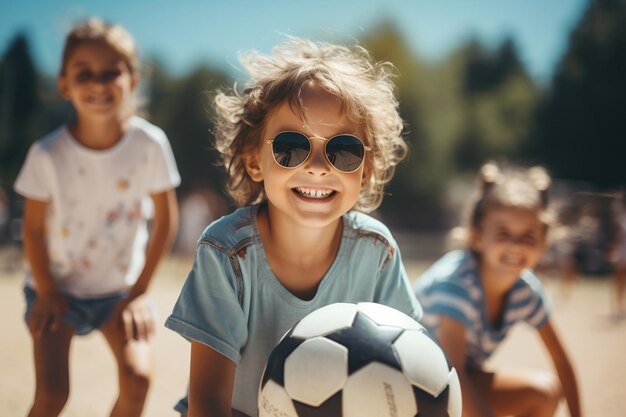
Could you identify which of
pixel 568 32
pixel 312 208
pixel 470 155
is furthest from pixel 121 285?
pixel 470 155

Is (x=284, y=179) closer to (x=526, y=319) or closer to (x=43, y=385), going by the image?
(x=43, y=385)

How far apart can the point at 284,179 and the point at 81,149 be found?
1.54m

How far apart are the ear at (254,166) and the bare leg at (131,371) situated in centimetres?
106

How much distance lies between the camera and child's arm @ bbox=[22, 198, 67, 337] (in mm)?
2996

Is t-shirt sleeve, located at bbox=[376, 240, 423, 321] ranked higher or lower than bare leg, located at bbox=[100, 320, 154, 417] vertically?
higher

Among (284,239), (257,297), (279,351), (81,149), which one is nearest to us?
(279,351)

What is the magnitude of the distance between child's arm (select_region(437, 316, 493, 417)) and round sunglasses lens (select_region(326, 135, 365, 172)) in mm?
1124

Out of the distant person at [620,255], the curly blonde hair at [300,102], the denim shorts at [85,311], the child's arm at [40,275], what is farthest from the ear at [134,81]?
the distant person at [620,255]

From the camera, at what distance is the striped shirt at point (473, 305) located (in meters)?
3.30

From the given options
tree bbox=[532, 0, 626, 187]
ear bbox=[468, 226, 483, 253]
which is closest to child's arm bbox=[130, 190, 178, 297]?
ear bbox=[468, 226, 483, 253]

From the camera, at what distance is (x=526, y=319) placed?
138 inches

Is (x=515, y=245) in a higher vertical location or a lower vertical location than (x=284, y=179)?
lower

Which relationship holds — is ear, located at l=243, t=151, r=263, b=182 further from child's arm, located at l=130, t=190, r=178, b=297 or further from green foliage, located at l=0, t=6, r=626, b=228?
green foliage, located at l=0, t=6, r=626, b=228

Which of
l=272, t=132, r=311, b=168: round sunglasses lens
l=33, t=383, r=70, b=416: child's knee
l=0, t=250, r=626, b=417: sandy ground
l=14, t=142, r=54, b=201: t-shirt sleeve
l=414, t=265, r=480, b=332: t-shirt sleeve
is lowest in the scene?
l=0, t=250, r=626, b=417: sandy ground
